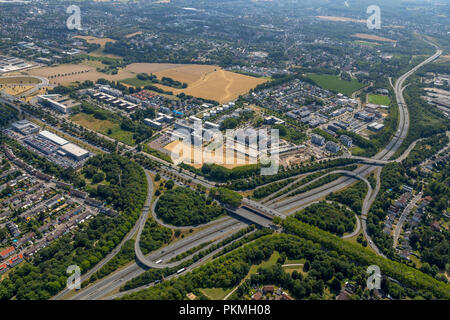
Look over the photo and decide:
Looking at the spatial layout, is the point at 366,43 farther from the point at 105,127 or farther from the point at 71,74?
the point at 105,127

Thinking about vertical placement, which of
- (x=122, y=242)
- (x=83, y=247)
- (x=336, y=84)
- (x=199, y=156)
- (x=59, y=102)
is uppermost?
(x=336, y=84)

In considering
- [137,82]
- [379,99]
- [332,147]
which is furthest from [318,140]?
[137,82]

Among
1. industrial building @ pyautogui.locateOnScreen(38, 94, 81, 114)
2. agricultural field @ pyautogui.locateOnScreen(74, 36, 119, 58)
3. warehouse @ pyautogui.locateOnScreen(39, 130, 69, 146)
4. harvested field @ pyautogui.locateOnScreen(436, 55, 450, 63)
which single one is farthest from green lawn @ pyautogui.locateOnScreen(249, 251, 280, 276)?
harvested field @ pyautogui.locateOnScreen(436, 55, 450, 63)

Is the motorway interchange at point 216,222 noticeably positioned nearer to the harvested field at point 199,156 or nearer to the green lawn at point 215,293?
the harvested field at point 199,156

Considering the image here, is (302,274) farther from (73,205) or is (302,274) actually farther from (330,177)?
(73,205)

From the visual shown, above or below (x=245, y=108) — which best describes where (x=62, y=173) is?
below

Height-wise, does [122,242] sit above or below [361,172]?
below

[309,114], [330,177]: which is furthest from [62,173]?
[309,114]

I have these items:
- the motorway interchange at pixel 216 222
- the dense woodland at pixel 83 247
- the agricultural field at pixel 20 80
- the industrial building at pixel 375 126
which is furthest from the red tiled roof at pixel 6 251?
the industrial building at pixel 375 126
